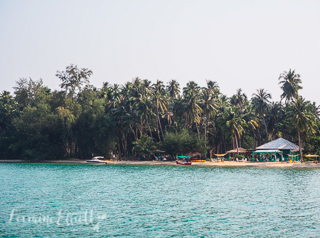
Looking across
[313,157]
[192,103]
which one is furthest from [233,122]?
[313,157]

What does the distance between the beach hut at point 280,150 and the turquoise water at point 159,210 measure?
109ft

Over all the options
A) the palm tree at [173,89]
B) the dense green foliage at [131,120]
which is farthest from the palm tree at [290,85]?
the palm tree at [173,89]

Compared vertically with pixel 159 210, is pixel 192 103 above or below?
above

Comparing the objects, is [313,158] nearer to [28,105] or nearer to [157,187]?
[157,187]

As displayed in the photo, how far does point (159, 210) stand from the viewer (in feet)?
86.5

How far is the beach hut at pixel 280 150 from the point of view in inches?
2904

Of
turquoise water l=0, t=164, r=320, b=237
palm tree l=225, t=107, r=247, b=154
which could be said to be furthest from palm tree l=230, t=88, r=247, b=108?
turquoise water l=0, t=164, r=320, b=237

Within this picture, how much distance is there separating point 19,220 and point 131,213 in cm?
693

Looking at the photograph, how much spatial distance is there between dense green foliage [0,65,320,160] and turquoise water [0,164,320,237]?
41.5 m

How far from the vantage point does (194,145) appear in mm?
80938

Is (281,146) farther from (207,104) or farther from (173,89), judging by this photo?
(173,89)

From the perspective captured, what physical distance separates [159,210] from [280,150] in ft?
182

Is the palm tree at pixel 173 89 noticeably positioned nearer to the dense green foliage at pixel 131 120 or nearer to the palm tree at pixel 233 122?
the dense green foliage at pixel 131 120

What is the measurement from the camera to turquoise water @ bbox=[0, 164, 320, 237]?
20.5 meters
